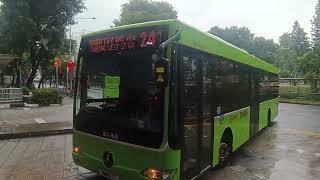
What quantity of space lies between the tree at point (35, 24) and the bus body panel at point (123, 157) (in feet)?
76.8

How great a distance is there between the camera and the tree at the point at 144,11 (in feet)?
170

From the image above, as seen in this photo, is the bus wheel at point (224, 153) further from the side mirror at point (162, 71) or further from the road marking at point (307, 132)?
the road marking at point (307, 132)

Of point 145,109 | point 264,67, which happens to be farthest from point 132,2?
point 145,109

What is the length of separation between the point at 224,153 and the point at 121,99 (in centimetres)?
354

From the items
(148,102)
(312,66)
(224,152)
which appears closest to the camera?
(148,102)

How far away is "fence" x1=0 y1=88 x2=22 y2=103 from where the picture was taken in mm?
24783

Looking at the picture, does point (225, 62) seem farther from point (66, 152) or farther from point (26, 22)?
point (26, 22)

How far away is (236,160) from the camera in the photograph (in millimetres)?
9891

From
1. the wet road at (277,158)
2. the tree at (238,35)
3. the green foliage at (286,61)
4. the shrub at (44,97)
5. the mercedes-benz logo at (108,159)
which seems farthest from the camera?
the green foliage at (286,61)

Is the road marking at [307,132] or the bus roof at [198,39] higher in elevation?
the bus roof at [198,39]

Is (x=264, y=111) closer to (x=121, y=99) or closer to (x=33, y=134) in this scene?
(x=33, y=134)

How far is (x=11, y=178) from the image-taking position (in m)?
7.62

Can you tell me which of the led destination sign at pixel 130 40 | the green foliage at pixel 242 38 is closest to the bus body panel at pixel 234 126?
the led destination sign at pixel 130 40

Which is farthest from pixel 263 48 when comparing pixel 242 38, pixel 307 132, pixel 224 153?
pixel 224 153
